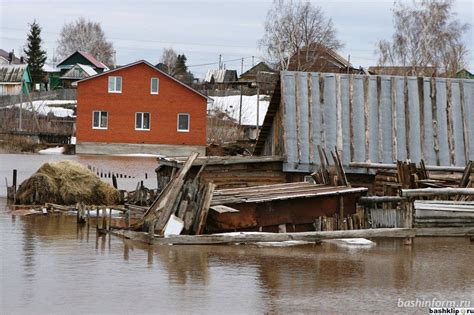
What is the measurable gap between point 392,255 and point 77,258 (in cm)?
543

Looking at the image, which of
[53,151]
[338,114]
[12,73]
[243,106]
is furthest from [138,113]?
[338,114]

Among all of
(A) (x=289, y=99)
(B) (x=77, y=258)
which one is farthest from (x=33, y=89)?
(B) (x=77, y=258)

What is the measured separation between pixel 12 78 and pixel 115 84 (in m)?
35.3

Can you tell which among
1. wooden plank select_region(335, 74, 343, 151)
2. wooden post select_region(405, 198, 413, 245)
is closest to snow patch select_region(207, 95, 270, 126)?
wooden plank select_region(335, 74, 343, 151)

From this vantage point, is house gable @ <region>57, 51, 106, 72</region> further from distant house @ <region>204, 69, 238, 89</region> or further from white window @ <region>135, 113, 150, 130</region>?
white window @ <region>135, 113, 150, 130</region>

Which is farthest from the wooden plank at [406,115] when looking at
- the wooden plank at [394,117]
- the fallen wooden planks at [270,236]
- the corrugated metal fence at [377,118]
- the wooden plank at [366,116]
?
the fallen wooden planks at [270,236]

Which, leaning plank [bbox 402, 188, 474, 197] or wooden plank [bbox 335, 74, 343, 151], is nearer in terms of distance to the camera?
leaning plank [bbox 402, 188, 474, 197]

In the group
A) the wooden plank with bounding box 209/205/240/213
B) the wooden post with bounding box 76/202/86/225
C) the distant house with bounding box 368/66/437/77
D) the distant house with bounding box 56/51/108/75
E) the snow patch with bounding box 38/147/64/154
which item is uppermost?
the distant house with bounding box 56/51/108/75

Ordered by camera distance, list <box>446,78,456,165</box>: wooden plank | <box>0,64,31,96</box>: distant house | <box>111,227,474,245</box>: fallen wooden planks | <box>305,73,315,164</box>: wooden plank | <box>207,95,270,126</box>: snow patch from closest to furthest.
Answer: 1. <box>111,227,474,245</box>: fallen wooden planks
2. <box>305,73,315,164</box>: wooden plank
3. <box>446,78,456,165</box>: wooden plank
4. <box>207,95,270,126</box>: snow patch
5. <box>0,64,31,96</box>: distant house

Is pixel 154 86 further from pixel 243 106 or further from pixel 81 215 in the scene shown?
pixel 81 215

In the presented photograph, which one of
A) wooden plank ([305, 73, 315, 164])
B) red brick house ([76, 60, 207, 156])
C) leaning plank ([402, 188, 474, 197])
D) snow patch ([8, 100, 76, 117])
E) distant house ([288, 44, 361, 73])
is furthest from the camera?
snow patch ([8, 100, 76, 117])

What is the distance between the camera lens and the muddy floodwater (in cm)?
1216

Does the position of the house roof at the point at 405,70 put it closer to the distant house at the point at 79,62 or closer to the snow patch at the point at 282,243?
the distant house at the point at 79,62

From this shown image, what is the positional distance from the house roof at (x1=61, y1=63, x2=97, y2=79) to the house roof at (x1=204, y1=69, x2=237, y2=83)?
43.8ft
